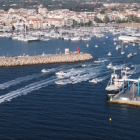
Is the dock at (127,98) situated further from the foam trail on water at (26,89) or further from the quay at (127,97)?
the foam trail on water at (26,89)

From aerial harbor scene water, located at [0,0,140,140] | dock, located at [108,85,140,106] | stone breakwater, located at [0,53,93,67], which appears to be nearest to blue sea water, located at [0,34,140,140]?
aerial harbor scene water, located at [0,0,140,140]

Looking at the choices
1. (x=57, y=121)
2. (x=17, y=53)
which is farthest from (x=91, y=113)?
(x=17, y=53)

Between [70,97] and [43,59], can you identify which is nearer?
[70,97]

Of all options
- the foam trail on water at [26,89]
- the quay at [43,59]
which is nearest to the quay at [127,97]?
the foam trail on water at [26,89]

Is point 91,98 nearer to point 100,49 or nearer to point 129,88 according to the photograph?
point 129,88

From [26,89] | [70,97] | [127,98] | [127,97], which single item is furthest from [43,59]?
[127,98]

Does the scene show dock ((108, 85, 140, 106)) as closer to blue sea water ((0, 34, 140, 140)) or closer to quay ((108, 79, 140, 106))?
quay ((108, 79, 140, 106))

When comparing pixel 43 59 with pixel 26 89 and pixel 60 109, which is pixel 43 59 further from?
pixel 60 109
